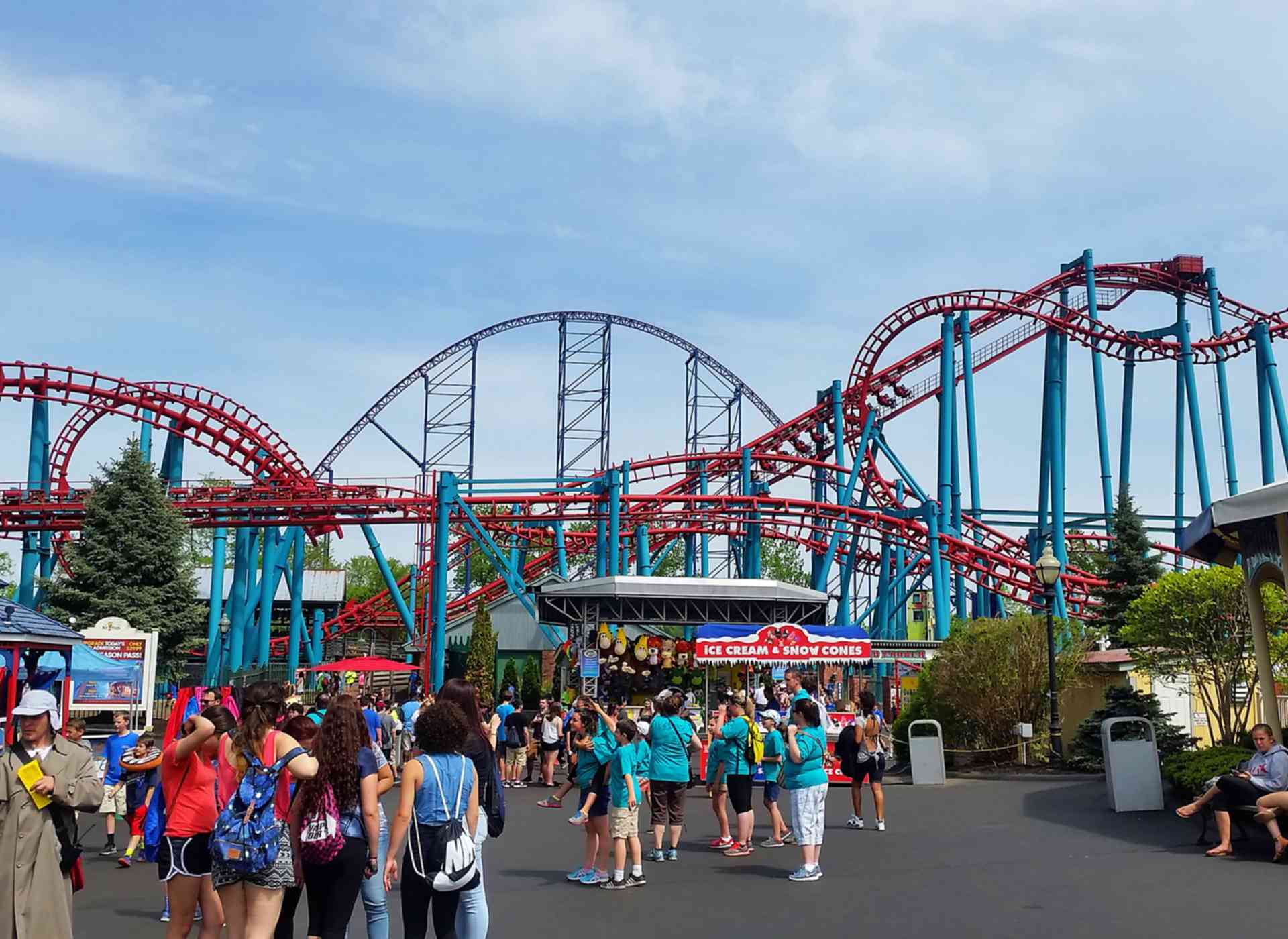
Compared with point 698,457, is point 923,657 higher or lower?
lower

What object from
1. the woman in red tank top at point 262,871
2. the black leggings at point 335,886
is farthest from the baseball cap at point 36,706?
the black leggings at point 335,886

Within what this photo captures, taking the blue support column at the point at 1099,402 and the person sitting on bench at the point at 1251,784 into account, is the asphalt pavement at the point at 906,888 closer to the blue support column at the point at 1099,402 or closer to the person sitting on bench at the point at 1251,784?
the person sitting on bench at the point at 1251,784

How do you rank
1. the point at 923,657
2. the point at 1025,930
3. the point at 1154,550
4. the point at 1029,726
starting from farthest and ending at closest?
the point at 1154,550
the point at 923,657
the point at 1029,726
the point at 1025,930

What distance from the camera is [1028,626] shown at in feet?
59.8

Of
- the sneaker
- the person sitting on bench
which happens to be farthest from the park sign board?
the sneaker

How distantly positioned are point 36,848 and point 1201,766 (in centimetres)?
983

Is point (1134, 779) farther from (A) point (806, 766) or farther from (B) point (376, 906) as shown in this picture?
(B) point (376, 906)

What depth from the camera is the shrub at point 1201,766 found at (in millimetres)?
10922

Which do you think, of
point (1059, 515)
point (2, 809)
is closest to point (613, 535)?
point (1059, 515)

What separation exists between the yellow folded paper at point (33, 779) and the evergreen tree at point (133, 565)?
27.1 meters

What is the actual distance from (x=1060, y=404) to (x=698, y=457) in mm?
10538

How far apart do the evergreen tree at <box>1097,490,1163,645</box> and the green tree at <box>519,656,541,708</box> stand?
15.1 metres

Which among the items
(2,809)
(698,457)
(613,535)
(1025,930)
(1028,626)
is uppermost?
(698,457)

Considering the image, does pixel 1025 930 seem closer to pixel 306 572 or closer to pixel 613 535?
pixel 613 535
